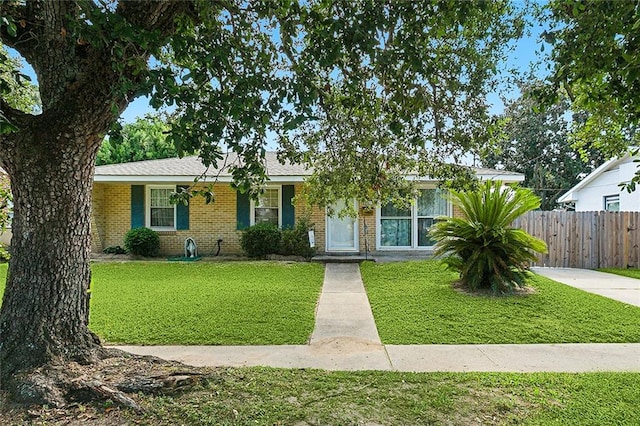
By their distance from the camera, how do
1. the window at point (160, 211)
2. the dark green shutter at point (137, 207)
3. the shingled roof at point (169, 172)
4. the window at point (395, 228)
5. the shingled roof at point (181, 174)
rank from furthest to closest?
the window at point (160, 211)
the dark green shutter at point (137, 207)
the window at point (395, 228)
the shingled roof at point (169, 172)
the shingled roof at point (181, 174)

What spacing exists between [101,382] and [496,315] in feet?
19.0

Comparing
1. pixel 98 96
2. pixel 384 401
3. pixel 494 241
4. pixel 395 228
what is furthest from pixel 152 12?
pixel 395 228

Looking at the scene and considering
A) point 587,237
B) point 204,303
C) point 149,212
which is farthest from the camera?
point 149,212

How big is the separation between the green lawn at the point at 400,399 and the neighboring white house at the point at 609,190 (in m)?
13.4

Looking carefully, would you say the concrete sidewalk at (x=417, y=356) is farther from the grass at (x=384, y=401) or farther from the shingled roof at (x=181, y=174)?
the shingled roof at (x=181, y=174)

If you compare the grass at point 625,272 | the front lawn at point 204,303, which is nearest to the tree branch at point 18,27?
the front lawn at point 204,303

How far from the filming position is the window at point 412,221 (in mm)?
14227

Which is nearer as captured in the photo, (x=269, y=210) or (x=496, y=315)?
(x=496, y=315)

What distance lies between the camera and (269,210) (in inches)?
571

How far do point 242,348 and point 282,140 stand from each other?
268cm

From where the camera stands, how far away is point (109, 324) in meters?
6.27

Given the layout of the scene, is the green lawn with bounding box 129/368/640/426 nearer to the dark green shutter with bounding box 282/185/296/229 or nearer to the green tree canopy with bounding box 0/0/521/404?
the green tree canopy with bounding box 0/0/521/404

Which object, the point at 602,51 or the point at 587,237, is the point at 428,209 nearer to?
the point at 587,237

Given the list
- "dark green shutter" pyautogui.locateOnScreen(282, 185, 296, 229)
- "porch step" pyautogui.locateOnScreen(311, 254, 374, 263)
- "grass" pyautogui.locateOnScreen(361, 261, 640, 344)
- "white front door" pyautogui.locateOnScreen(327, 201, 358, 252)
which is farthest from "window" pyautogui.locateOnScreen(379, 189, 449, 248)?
"grass" pyautogui.locateOnScreen(361, 261, 640, 344)
